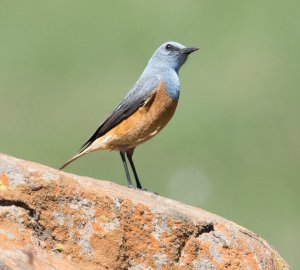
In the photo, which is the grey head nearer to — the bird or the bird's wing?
the bird

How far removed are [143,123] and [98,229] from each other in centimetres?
310

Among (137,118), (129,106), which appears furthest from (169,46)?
(137,118)

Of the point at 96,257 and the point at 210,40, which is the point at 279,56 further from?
the point at 96,257

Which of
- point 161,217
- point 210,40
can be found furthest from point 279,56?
point 161,217

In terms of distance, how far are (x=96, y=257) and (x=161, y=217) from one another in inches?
23.2

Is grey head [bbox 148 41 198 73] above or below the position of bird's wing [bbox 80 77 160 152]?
above

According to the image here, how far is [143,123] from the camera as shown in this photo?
33.9 ft

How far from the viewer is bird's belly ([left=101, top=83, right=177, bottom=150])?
10.3 metres

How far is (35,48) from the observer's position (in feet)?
68.7

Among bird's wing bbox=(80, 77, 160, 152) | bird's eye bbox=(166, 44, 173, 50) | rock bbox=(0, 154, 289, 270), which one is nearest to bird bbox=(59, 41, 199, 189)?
bird's wing bbox=(80, 77, 160, 152)

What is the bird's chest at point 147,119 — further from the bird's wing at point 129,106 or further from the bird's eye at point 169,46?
the bird's eye at point 169,46

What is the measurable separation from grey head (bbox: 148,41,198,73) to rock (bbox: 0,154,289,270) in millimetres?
3163

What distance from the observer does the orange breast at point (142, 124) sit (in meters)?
10.3

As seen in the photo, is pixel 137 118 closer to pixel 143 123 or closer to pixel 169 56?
pixel 143 123
